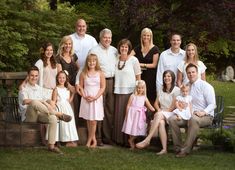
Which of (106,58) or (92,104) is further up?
(106,58)

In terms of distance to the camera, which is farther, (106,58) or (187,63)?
(106,58)

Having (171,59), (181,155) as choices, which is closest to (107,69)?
(171,59)

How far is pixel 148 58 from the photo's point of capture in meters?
9.80

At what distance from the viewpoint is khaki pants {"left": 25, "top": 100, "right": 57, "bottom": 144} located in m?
9.02

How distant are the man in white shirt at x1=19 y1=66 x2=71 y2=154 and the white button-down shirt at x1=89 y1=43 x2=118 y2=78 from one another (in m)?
1.02

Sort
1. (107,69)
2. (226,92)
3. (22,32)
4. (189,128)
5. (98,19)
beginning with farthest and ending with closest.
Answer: (226,92)
(98,19)
(22,32)
(107,69)
(189,128)

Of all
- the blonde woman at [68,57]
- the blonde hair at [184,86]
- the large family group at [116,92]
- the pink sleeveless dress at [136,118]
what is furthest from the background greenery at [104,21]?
the blonde hair at [184,86]

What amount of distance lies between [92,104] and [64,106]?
469 mm

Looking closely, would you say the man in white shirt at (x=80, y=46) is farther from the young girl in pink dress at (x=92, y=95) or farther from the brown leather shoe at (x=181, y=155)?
the brown leather shoe at (x=181, y=155)

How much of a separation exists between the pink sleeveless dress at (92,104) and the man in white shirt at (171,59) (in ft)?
2.97

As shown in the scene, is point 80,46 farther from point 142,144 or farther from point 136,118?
point 142,144

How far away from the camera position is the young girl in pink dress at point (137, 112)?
954cm

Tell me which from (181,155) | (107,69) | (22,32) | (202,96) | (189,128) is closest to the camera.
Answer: (181,155)

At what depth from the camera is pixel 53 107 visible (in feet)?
30.4
